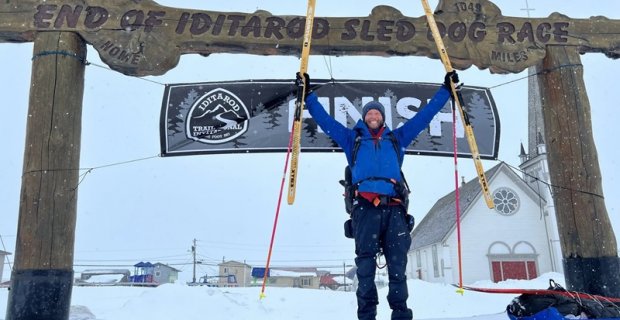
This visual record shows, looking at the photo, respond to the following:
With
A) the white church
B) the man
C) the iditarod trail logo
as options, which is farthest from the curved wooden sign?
the white church

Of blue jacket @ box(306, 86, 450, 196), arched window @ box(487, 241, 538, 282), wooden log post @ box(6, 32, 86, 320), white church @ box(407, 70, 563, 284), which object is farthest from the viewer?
white church @ box(407, 70, 563, 284)

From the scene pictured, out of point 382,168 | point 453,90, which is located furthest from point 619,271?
point 382,168

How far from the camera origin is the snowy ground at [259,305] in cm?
733

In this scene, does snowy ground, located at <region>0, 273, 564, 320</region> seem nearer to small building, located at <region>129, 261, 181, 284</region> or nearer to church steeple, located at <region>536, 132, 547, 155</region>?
church steeple, located at <region>536, 132, 547, 155</region>

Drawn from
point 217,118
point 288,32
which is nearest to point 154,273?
point 217,118

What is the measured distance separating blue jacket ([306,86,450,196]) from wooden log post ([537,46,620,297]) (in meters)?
1.91

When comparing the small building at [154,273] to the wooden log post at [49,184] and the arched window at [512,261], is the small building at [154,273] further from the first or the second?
the wooden log post at [49,184]

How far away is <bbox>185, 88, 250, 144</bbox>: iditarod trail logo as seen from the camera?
5648mm

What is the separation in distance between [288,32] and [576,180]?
140 inches

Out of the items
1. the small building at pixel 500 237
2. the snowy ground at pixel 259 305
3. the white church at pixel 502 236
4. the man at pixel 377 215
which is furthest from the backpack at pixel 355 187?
the small building at pixel 500 237

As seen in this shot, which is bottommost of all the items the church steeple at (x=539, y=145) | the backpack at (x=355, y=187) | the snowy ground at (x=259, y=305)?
the snowy ground at (x=259, y=305)

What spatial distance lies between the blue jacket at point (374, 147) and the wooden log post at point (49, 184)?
242cm

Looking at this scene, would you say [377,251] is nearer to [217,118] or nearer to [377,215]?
[377,215]

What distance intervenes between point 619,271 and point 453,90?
2.65 meters
